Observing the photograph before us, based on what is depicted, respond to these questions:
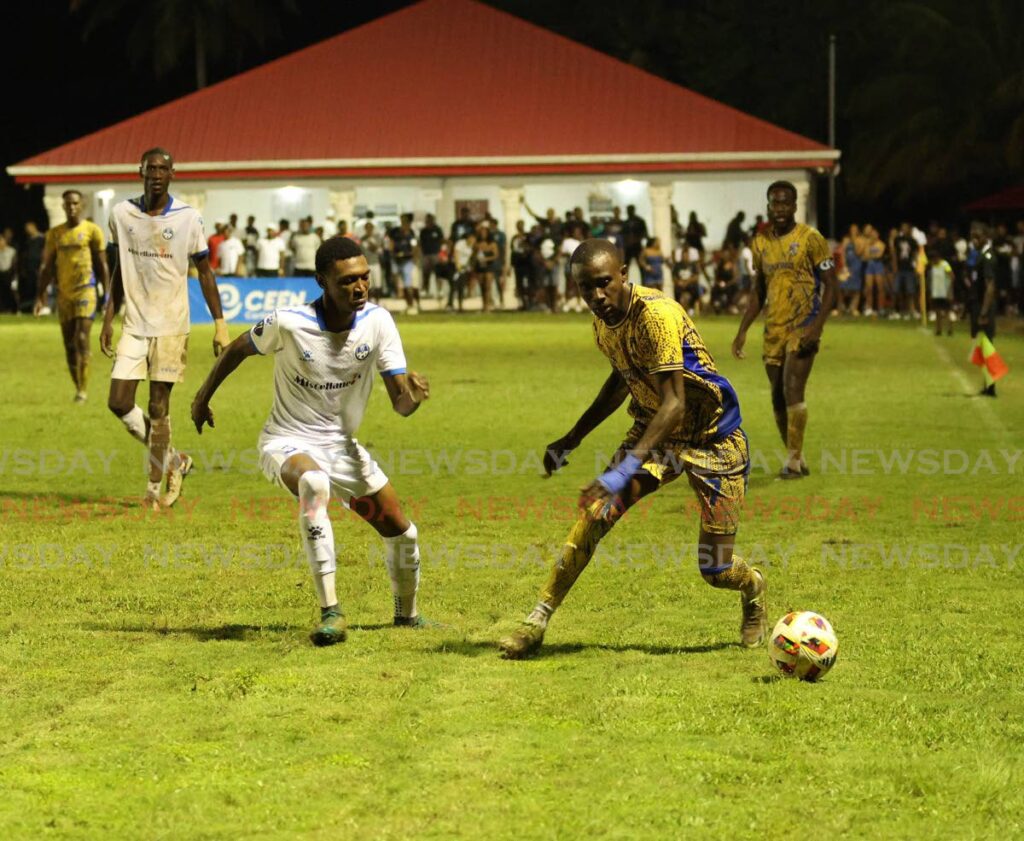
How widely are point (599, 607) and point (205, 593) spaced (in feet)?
6.28

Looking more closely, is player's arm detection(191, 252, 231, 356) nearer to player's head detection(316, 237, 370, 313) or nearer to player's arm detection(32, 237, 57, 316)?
player's head detection(316, 237, 370, 313)

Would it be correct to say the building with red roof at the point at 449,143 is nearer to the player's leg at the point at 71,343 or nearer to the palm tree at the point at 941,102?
the palm tree at the point at 941,102

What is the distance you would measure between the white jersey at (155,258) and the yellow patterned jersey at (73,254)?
6147mm

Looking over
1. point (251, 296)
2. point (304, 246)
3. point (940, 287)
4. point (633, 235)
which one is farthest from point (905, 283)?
point (251, 296)

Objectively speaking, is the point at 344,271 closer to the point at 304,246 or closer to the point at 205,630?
the point at 205,630

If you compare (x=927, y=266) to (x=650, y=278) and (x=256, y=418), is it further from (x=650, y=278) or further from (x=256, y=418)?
(x=256, y=418)

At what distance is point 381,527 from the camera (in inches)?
302

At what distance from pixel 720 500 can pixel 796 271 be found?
18.9ft

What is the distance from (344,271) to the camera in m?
7.15

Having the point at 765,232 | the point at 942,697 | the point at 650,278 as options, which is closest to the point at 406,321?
the point at 650,278

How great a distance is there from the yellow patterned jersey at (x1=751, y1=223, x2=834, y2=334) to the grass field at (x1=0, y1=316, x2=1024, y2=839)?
120 centimetres

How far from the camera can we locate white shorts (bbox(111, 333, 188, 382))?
11398 mm

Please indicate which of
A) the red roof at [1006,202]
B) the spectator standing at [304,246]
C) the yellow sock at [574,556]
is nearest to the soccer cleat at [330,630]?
the yellow sock at [574,556]

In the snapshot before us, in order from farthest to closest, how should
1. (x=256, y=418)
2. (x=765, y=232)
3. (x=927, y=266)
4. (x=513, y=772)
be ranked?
1. (x=927, y=266)
2. (x=256, y=418)
3. (x=765, y=232)
4. (x=513, y=772)
